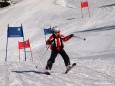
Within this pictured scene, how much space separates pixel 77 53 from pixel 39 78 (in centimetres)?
860

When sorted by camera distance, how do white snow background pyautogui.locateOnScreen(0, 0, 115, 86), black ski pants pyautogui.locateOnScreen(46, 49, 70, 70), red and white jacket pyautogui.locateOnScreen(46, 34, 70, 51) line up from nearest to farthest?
white snow background pyautogui.locateOnScreen(0, 0, 115, 86) → red and white jacket pyautogui.locateOnScreen(46, 34, 70, 51) → black ski pants pyautogui.locateOnScreen(46, 49, 70, 70)

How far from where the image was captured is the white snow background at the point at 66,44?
10703 millimetres

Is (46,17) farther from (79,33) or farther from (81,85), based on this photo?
(81,85)

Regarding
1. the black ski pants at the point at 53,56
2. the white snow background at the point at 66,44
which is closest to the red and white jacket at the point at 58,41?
the black ski pants at the point at 53,56

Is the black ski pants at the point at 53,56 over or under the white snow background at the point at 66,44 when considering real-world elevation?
over

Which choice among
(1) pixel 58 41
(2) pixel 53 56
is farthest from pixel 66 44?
(1) pixel 58 41

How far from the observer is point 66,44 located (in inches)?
920

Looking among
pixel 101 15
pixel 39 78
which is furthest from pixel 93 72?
pixel 101 15

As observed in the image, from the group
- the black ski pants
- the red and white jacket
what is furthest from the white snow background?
the red and white jacket

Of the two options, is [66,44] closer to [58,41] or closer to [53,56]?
[53,56]

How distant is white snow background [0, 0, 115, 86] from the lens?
1070 centimetres

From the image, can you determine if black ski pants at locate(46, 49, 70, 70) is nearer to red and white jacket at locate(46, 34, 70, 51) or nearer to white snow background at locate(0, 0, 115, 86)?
red and white jacket at locate(46, 34, 70, 51)

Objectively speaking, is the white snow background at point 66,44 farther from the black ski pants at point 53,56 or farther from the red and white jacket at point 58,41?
the red and white jacket at point 58,41

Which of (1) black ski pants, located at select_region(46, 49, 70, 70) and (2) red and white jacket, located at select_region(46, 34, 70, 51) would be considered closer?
(2) red and white jacket, located at select_region(46, 34, 70, 51)
